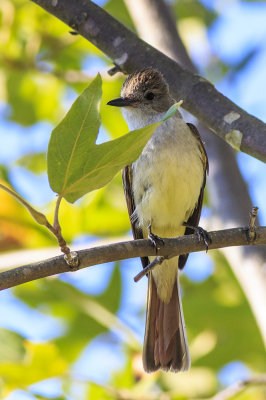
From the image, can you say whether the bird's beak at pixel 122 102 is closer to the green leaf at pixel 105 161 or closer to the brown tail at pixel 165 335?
the brown tail at pixel 165 335

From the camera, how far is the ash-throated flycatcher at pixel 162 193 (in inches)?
151

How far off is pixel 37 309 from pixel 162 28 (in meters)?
2.41

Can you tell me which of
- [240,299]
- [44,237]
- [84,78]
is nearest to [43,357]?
[44,237]

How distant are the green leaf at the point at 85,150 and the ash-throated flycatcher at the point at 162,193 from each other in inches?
55.3

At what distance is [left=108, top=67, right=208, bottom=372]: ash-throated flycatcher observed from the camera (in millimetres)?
3838

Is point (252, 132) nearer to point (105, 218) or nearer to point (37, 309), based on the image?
point (105, 218)

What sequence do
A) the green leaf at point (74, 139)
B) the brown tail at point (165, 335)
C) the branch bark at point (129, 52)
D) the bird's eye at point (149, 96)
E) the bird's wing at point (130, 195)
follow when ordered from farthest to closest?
the bird's eye at point (149, 96)
the bird's wing at point (130, 195)
the brown tail at point (165, 335)
the branch bark at point (129, 52)
the green leaf at point (74, 139)

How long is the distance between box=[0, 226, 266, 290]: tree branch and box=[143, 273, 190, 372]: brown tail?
148 cm

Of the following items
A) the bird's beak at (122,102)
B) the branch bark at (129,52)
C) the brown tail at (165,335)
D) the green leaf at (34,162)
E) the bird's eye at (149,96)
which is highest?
the green leaf at (34,162)

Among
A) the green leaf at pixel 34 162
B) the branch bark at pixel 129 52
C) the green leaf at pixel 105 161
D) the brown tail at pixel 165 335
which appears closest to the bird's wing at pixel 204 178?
the brown tail at pixel 165 335

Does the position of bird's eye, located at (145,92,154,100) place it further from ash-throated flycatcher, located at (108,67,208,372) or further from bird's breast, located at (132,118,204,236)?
bird's breast, located at (132,118,204,236)

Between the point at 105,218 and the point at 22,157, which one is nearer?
the point at 105,218

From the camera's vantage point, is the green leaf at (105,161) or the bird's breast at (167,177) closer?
the green leaf at (105,161)

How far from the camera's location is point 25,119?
5691mm
